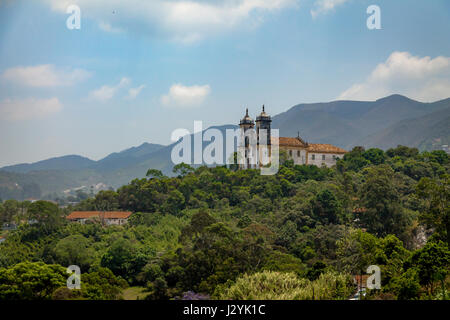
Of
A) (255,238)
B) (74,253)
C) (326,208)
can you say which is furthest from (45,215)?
(326,208)

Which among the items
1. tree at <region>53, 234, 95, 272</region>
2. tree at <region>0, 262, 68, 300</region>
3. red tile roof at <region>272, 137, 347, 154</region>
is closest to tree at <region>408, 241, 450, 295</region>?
tree at <region>0, 262, 68, 300</region>

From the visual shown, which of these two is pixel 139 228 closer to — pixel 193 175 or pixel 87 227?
pixel 87 227

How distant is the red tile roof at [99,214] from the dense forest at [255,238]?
120cm

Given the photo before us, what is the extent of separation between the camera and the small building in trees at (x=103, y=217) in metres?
36.4

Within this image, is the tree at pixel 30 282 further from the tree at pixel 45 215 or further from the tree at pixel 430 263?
the tree at pixel 45 215

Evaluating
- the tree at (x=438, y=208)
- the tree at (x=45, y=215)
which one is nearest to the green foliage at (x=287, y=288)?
the tree at (x=438, y=208)

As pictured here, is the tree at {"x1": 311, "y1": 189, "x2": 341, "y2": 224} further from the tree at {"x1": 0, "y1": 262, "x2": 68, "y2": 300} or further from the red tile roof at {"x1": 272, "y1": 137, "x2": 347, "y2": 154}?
the tree at {"x1": 0, "y1": 262, "x2": 68, "y2": 300}

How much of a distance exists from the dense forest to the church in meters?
1.48

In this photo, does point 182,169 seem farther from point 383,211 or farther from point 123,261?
point 383,211

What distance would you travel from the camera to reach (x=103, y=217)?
36.8 metres

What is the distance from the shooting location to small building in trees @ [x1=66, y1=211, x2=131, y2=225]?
120ft

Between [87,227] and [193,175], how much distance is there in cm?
1222

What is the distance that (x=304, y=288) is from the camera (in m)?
15.8
